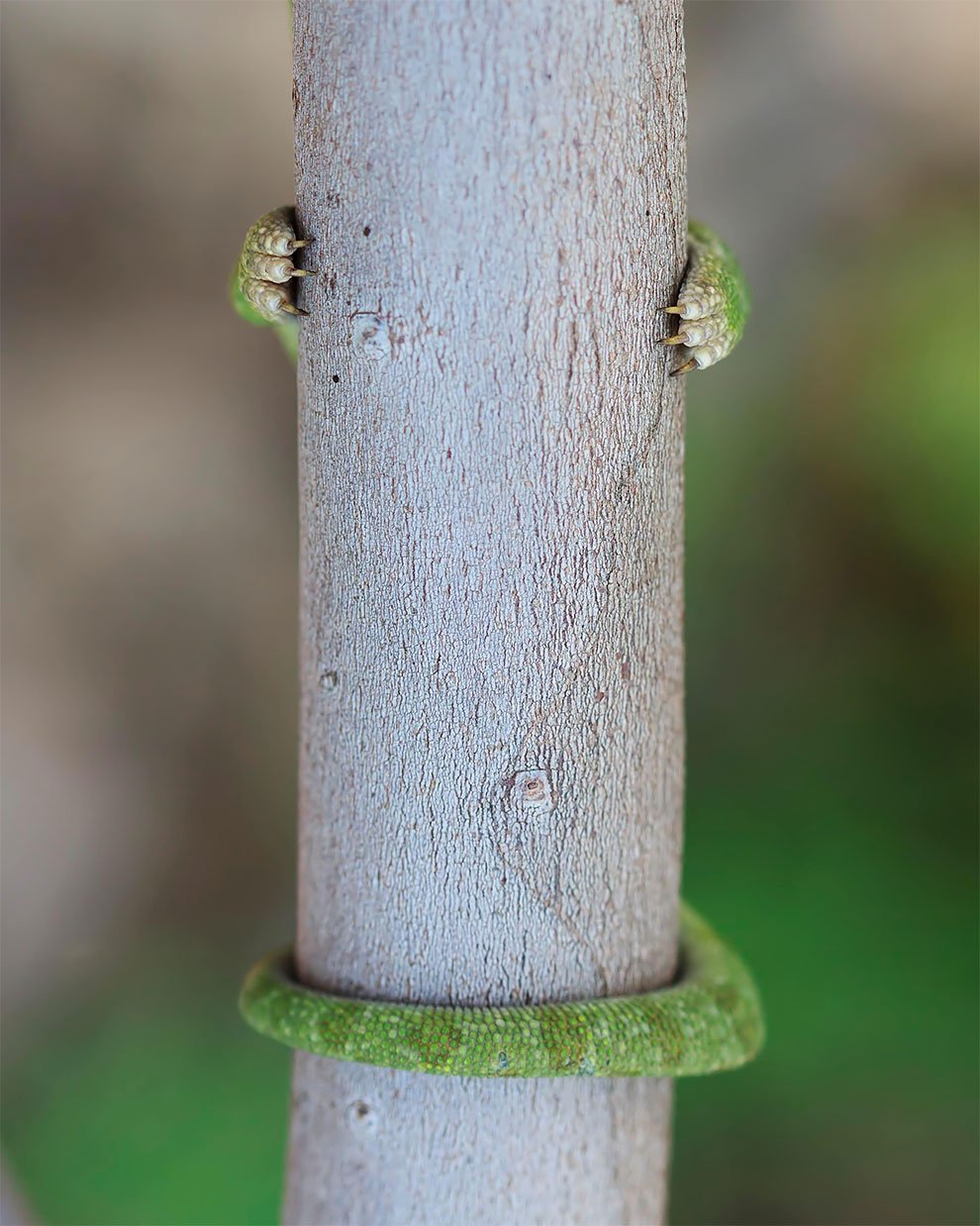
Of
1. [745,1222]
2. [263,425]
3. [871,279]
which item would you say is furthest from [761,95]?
[745,1222]

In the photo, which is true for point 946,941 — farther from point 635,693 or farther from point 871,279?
point 635,693

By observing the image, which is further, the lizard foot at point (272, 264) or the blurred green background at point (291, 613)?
the blurred green background at point (291, 613)

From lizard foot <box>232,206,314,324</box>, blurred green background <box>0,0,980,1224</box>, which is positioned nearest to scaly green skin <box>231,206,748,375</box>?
lizard foot <box>232,206,314,324</box>

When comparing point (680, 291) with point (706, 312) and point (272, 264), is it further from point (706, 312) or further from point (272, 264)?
point (272, 264)

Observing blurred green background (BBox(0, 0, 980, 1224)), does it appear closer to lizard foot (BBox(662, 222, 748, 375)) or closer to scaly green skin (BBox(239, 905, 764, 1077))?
scaly green skin (BBox(239, 905, 764, 1077))

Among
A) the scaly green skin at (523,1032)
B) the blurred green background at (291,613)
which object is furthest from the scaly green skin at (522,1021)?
the blurred green background at (291,613)

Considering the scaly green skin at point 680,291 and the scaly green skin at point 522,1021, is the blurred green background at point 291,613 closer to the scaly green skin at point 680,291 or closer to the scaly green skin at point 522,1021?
the scaly green skin at point 522,1021

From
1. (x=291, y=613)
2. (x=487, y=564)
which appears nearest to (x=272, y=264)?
(x=487, y=564)

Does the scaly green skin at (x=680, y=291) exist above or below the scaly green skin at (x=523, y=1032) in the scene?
above
